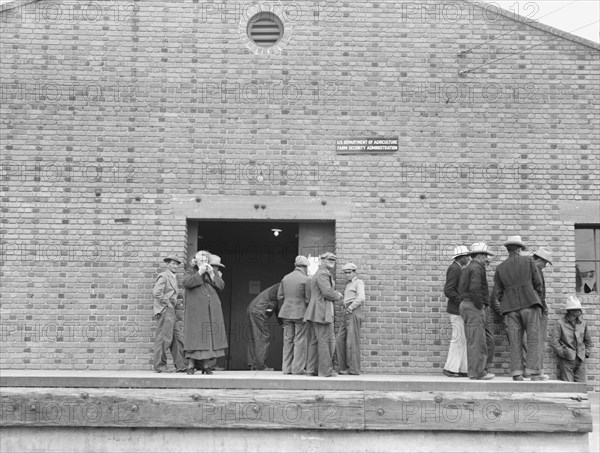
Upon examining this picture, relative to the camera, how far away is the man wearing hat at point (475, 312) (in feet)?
32.0

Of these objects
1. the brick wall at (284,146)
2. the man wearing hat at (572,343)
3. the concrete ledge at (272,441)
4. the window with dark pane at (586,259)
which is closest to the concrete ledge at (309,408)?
the concrete ledge at (272,441)

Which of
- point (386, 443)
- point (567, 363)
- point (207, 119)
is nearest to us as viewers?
point (386, 443)

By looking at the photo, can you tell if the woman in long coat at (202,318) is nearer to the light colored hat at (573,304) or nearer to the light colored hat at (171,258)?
the light colored hat at (171,258)

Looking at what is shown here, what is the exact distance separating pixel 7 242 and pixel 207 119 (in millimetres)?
3493

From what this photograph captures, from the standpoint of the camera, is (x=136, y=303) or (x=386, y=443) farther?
(x=136, y=303)

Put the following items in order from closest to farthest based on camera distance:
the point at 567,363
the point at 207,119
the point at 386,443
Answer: the point at 386,443 → the point at 567,363 → the point at 207,119

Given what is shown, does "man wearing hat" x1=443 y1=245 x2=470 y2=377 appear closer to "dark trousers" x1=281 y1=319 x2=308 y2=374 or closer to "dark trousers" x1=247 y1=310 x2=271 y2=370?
"dark trousers" x1=281 y1=319 x2=308 y2=374

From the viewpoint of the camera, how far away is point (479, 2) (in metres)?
11.5

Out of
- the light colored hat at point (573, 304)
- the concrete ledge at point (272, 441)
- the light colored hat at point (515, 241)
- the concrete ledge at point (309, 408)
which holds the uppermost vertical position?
the light colored hat at point (515, 241)

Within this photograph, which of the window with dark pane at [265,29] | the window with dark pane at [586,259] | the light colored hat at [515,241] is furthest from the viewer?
the window with dark pane at [265,29]

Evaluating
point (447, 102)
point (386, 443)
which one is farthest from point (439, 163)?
point (386, 443)

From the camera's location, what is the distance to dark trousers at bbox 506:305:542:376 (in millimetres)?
9758

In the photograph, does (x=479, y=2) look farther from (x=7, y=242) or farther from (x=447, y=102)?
(x=7, y=242)

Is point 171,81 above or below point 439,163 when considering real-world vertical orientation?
above
